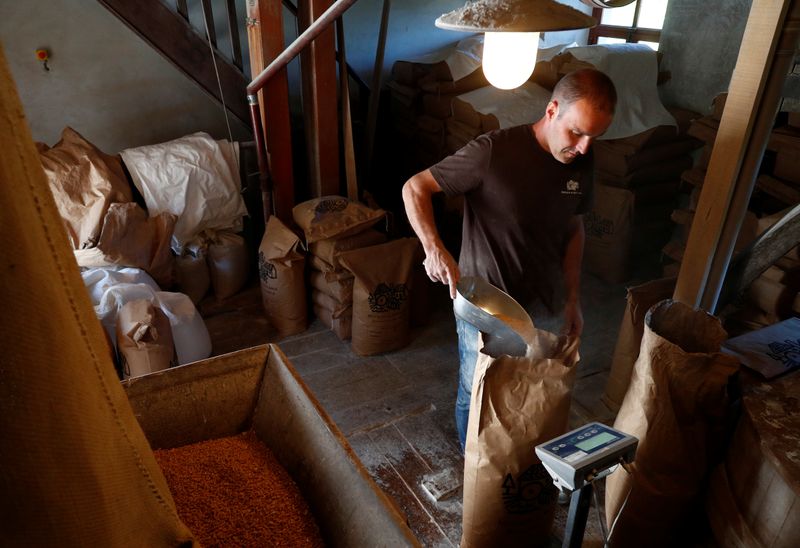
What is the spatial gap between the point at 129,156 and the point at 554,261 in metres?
2.79

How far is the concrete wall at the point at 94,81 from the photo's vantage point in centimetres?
406

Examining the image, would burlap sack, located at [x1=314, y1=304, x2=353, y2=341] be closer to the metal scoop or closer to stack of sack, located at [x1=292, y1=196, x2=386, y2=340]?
stack of sack, located at [x1=292, y1=196, x2=386, y2=340]

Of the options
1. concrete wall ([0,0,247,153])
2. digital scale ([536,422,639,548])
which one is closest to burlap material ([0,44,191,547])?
digital scale ([536,422,639,548])

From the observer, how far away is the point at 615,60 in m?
4.36

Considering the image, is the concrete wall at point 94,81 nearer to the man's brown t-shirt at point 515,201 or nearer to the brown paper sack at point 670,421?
the man's brown t-shirt at point 515,201

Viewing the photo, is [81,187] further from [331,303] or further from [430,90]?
[430,90]

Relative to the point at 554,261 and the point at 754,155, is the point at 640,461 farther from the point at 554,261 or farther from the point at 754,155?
the point at 754,155

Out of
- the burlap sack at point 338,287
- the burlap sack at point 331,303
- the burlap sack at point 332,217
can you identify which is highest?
the burlap sack at point 332,217

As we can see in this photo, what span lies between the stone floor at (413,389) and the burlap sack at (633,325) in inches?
8.6

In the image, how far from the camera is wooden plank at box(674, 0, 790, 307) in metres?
1.83

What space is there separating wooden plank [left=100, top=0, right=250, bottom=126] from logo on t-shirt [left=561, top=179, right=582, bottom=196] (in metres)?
2.78

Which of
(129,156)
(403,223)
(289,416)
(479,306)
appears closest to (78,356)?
(289,416)

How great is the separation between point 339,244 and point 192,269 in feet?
3.75

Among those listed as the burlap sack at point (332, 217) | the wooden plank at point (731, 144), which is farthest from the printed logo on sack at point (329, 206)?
the wooden plank at point (731, 144)
